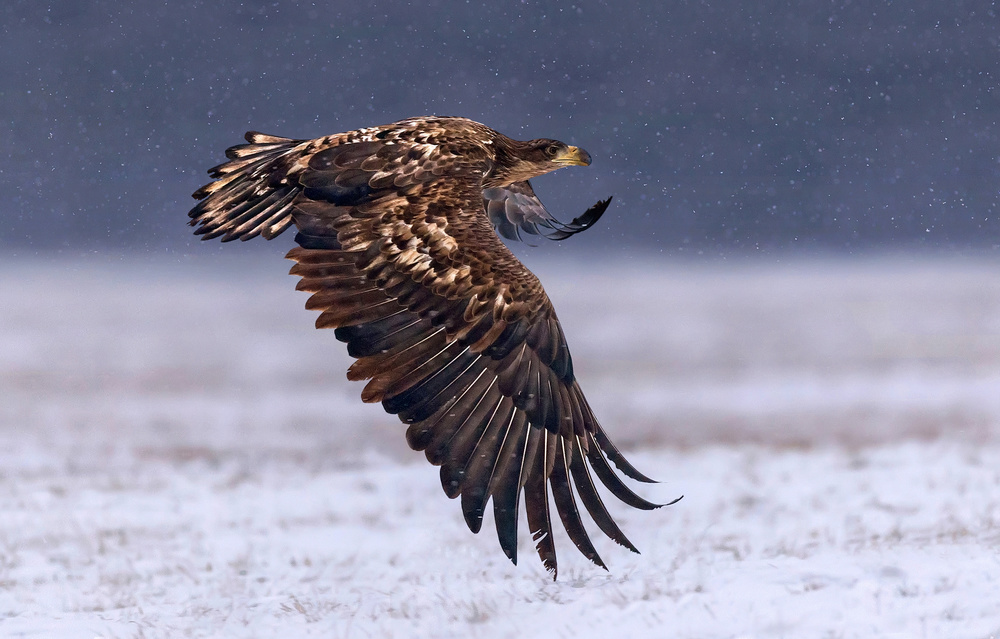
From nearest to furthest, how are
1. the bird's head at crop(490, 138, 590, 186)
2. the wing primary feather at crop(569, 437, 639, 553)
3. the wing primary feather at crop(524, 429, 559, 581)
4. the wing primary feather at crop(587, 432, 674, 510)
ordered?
1. the wing primary feather at crop(524, 429, 559, 581)
2. the wing primary feather at crop(569, 437, 639, 553)
3. the wing primary feather at crop(587, 432, 674, 510)
4. the bird's head at crop(490, 138, 590, 186)

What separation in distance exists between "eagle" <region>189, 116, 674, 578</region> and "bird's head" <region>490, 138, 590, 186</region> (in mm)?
861

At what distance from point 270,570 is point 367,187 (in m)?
4.33

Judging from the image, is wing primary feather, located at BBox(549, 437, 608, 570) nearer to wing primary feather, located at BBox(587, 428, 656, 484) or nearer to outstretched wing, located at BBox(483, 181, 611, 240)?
wing primary feather, located at BBox(587, 428, 656, 484)

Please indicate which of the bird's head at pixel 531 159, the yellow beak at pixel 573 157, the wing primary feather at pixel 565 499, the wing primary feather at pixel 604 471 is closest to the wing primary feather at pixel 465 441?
the wing primary feather at pixel 565 499

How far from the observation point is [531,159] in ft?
24.2

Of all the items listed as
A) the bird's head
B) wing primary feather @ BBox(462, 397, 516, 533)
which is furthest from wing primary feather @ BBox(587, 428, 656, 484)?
the bird's head

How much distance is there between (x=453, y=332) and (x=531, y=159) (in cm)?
234

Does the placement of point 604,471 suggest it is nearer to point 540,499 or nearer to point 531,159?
point 540,499

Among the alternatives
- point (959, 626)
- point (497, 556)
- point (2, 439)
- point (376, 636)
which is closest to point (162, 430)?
point (2, 439)

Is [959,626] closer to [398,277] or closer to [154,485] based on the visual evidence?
[398,277]

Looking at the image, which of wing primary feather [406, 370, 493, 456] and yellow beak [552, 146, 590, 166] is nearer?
wing primary feather [406, 370, 493, 456]

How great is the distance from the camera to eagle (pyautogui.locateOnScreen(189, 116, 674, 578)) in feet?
17.1

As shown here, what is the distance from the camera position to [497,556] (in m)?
8.73

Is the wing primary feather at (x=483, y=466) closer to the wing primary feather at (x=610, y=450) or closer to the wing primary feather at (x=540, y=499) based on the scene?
the wing primary feather at (x=540, y=499)
